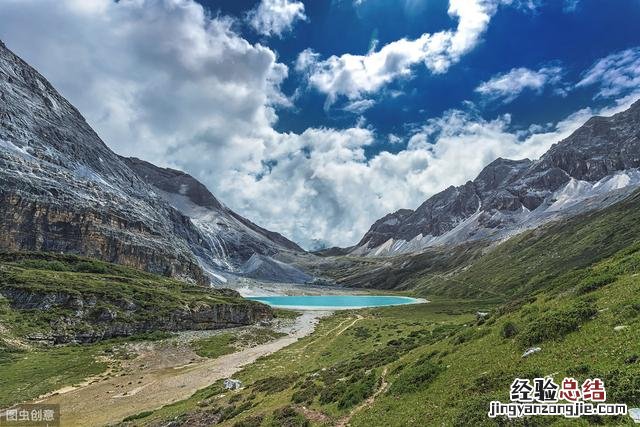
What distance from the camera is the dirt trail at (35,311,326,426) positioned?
4062 centimetres

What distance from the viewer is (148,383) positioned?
52188 mm

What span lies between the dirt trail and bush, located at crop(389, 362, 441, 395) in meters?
30.1

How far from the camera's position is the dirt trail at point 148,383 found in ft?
133

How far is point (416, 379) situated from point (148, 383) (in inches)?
1709

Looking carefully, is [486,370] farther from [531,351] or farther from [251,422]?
[251,422]

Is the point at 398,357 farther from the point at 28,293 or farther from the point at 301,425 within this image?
the point at 28,293

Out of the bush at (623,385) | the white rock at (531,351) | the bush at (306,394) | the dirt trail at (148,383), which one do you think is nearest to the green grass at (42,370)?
the dirt trail at (148,383)

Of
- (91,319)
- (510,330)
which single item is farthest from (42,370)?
(510,330)

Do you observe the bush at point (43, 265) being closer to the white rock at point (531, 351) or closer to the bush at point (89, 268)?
the bush at point (89, 268)

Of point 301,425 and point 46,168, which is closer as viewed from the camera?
point 301,425

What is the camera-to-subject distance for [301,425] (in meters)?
24.0

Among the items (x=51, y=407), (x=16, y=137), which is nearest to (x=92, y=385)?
(x=51, y=407)

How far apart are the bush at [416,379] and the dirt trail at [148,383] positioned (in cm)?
3007

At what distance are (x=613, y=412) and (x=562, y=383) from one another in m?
2.92
